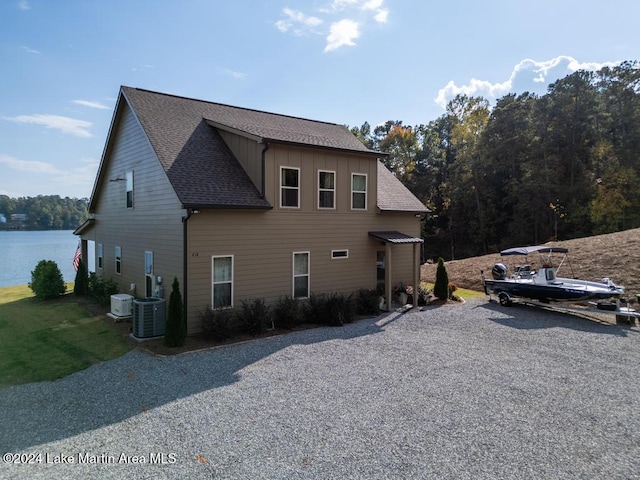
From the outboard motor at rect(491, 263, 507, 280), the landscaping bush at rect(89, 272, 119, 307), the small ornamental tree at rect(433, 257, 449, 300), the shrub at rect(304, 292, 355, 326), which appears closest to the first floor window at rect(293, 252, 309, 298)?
the shrub at rect(304, 292, 355, 326)

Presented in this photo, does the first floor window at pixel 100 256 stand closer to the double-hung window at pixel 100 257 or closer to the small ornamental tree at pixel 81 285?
the double-hung window at pixel 100 257

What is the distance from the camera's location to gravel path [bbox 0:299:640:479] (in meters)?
4.52

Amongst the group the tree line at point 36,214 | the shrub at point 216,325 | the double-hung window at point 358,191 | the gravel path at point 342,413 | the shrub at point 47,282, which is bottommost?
the gravel path at point 342,413

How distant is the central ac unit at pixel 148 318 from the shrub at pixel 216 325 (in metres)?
1.08

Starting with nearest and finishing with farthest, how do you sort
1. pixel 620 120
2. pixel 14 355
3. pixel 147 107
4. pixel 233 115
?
pixel 14 355 < pixel 147 107 < pixel 233 115 < pixel 620 120

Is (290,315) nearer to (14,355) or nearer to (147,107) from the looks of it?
(14,355)

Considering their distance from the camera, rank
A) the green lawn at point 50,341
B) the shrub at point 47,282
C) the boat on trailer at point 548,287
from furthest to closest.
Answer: the shrub at point 47,282, the boat on trailer at point 548,287, the green lawn at point 50,341

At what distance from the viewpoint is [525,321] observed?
11.9 metres

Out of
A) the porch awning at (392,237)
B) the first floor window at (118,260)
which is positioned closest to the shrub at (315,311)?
the porch awning at (392,237)

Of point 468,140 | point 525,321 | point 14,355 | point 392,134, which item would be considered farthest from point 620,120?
point 14,355

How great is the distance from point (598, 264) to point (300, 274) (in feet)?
42.3

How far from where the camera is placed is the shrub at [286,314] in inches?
433

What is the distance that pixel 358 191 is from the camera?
13.6 metres

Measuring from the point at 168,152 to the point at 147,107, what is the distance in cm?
294
